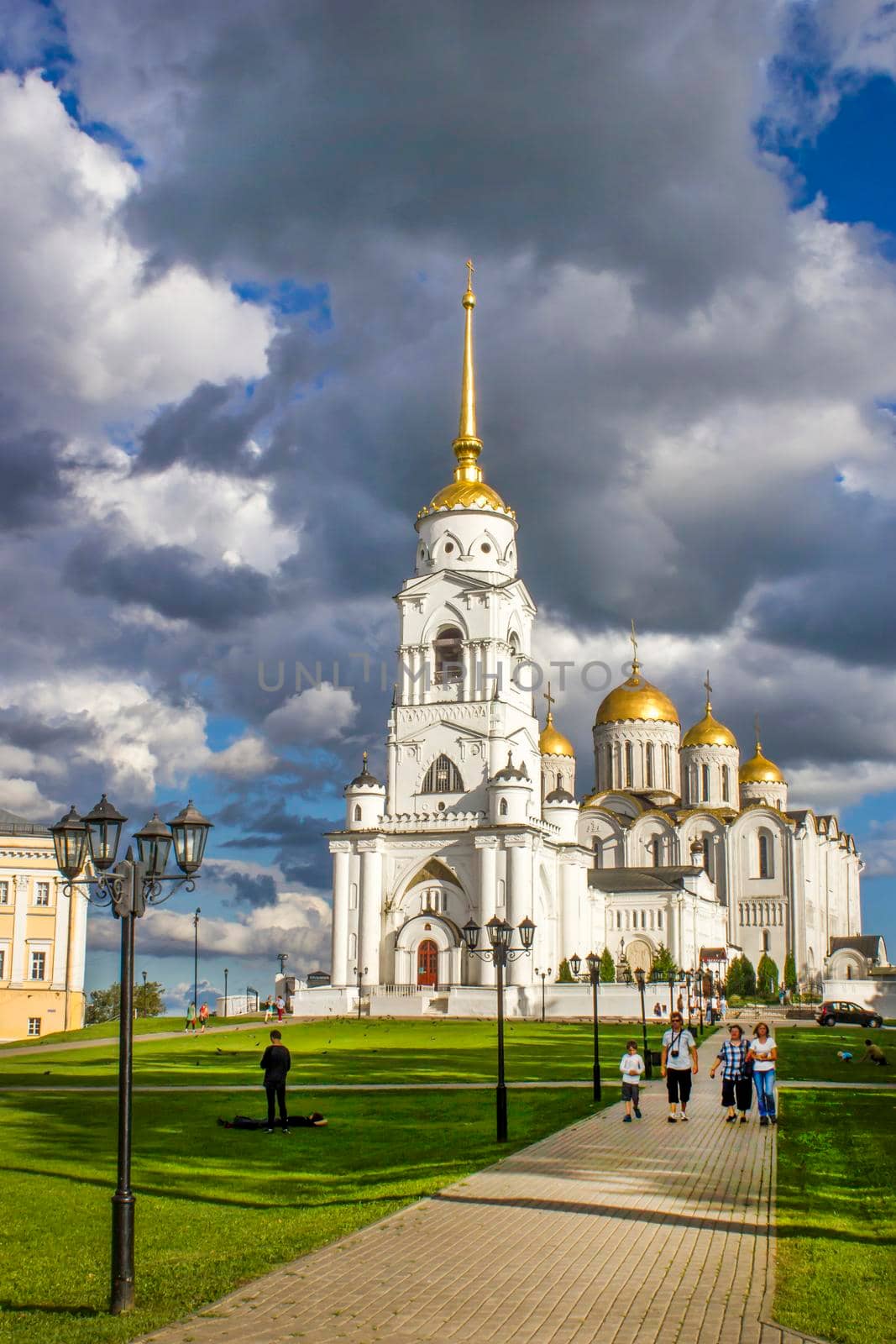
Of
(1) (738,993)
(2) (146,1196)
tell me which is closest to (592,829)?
(1) (738,993)

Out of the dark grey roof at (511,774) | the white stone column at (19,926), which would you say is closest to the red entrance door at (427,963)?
the dark grey roof at (511,774)

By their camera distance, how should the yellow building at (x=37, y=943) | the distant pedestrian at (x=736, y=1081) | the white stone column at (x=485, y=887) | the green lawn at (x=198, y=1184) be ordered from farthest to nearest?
the yellow building at (x=37, y=943)
the white stone column at (x=485, y=887)
the distant pedestrian at (x=736, y=1081)
the green lawn at (x=198, y=1184)

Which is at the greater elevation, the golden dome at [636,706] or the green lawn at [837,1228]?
the golden dome at [636,706]

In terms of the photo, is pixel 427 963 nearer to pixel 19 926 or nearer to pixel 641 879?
pixel 641 879

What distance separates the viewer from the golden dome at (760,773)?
289 feet

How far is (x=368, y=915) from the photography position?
58.7 m

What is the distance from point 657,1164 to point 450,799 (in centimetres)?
4679

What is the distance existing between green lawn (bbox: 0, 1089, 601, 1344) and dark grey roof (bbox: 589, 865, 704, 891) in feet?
160

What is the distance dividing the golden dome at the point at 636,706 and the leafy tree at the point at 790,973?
1710 centimetres

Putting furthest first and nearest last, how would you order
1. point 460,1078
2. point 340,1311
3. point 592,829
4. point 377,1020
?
point 592,829
point 377,1020
point 460,1078
point 340,1311

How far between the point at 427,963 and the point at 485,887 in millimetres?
4579

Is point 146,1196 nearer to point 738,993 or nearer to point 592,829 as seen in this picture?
point 738,993

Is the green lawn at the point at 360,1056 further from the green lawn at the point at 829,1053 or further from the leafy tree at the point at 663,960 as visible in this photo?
the leafy tree at the point at 663,960

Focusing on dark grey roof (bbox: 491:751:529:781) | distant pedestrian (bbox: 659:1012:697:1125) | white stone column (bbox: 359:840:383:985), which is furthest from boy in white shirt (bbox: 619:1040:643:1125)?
white stone column (bbox: 359:840:383:985)
